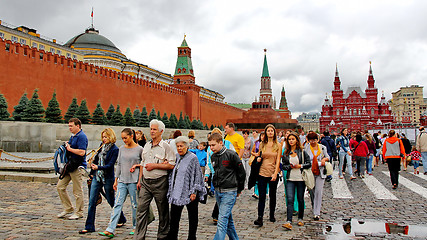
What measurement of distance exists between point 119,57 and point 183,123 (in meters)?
22.7

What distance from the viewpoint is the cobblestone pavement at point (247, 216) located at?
420 cm

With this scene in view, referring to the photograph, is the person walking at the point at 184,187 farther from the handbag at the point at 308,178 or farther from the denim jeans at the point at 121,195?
the handbag at the point at 308,178

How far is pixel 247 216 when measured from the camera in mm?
5254

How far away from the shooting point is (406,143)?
1040 centimetres

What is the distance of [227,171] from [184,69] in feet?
175

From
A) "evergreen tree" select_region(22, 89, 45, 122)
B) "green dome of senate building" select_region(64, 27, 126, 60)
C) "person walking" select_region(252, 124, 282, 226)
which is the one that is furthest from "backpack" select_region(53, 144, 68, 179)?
"green dome of senate building" select_region(64, 27, 126, 60)

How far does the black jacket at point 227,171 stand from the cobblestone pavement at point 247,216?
0.75 metres

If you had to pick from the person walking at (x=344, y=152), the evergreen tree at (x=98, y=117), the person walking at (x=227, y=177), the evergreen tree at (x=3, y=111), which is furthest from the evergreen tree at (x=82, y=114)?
the person walking at (x=227, y=177)

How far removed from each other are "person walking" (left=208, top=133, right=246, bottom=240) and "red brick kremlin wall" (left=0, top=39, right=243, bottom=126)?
629 inches

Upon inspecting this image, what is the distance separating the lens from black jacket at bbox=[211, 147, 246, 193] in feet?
12.5

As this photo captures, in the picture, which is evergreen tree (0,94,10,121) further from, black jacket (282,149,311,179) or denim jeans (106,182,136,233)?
black jacket (282,149,311,179)

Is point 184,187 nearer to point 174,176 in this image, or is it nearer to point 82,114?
point 174,176

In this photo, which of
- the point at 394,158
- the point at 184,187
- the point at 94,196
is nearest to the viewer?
the point at 184,187

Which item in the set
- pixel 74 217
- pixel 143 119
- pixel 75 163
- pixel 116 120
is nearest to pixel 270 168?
pixel 75 163
